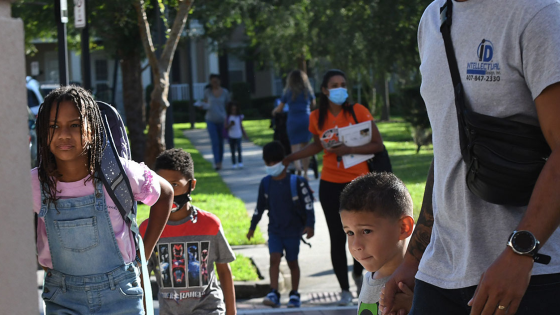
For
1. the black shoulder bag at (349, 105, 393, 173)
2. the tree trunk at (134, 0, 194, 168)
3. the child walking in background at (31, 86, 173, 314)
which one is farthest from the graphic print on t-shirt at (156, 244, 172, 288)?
the tree trunk at (134, 0, 194, 168)

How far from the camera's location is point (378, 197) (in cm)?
304

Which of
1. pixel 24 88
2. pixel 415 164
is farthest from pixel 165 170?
pixel 415 164

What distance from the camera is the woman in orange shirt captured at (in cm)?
634

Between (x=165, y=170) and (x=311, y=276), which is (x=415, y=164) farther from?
(x=165, y=170)

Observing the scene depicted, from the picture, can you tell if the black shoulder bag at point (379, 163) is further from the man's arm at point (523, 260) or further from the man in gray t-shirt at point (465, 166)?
the man's arm at point (523, 260)

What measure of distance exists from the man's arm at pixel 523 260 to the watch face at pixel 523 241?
14 mm

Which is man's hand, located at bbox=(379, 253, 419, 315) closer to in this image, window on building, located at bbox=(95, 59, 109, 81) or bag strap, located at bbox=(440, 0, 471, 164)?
bag strap, located at bbox=(440, 0, 471, 164)

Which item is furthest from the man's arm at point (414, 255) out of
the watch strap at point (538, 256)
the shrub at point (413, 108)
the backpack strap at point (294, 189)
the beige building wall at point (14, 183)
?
the shrub at point (413, 108)

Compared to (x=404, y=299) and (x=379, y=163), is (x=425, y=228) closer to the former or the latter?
(x=404, y=299)

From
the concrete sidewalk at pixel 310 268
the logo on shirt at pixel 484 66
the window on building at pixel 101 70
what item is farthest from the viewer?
the window on building at pixel 101 70

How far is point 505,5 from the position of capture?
6.97ft

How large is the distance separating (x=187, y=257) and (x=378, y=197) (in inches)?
66.5

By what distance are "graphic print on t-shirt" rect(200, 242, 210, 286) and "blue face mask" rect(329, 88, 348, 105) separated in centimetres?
253

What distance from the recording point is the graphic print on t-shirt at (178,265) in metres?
4.32
